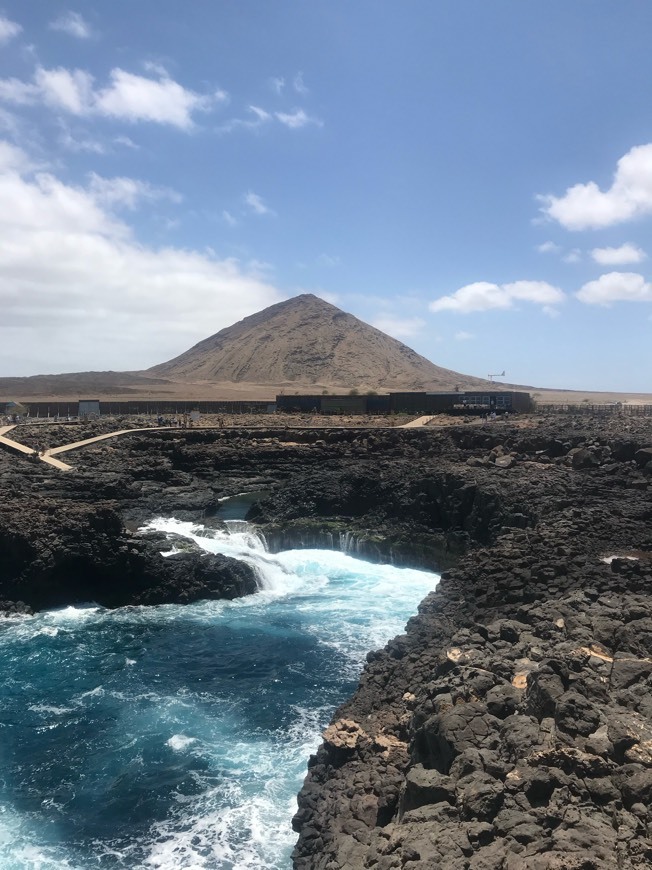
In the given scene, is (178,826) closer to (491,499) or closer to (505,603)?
(505,603)

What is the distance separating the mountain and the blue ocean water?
95.9m

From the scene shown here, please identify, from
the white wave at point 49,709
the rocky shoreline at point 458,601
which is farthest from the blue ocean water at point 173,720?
the rocky shoreline at point 458,601

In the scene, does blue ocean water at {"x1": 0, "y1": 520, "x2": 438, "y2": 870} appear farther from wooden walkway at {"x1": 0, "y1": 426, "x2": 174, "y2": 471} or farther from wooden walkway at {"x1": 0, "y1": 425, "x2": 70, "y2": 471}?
wooden walkway at {"x1": 0, "y1": 426, "x2": 174, "y2": 471}

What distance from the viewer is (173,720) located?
1485 centimetres

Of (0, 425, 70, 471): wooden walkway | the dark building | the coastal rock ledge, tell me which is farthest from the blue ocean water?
the dark building

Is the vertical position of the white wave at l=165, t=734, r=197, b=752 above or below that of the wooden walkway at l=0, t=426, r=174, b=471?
below

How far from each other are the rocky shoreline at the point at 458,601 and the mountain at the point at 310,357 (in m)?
80.1

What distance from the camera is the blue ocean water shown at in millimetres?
11070

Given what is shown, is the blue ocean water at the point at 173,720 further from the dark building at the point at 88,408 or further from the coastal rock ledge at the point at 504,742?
the dark building at the point at 88,408

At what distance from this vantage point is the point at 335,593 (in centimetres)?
2433

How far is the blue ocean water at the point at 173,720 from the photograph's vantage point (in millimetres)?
11070

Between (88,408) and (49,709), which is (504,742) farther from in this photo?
(88,408)

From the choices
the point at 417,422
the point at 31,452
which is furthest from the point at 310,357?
the point at 31,452

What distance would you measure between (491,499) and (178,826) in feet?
68.3
